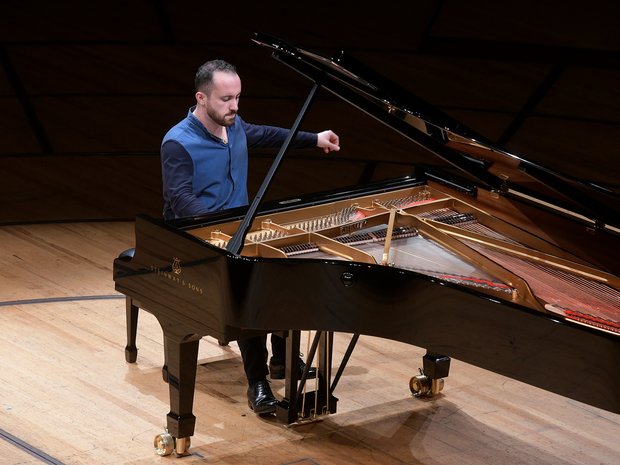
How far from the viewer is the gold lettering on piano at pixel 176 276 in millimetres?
3736

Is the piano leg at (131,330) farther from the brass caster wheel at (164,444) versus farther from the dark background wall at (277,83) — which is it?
the dark background wall at (277,83)

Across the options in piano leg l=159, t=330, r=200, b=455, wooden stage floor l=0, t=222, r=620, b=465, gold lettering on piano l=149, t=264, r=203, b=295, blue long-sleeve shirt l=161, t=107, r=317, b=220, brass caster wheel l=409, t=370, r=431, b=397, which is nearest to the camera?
gold lettering on piano l=149, t=264, r=203, b=295

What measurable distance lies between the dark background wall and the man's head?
1929 mm

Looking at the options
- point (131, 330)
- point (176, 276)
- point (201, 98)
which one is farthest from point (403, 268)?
point (131, 330)

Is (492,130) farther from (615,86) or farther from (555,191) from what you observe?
(555,191)

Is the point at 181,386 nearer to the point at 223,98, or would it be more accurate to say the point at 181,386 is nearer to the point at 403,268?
the point at 403,268

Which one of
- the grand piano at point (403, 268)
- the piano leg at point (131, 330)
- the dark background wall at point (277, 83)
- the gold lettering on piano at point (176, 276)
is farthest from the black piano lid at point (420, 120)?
the dark background wall at point (277, 83)

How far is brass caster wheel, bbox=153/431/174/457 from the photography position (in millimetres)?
3954

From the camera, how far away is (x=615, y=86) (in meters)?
8.06

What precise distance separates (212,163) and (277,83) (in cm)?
368

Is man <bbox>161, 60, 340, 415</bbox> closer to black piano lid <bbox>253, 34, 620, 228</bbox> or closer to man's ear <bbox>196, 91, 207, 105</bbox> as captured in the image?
man's ear <bbox>196, 91, 207, 105</bbox>

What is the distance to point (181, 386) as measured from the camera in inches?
155

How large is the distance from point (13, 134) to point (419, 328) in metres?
4.14

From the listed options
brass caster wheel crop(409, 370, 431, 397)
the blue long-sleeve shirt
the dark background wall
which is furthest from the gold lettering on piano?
the dark background wall
